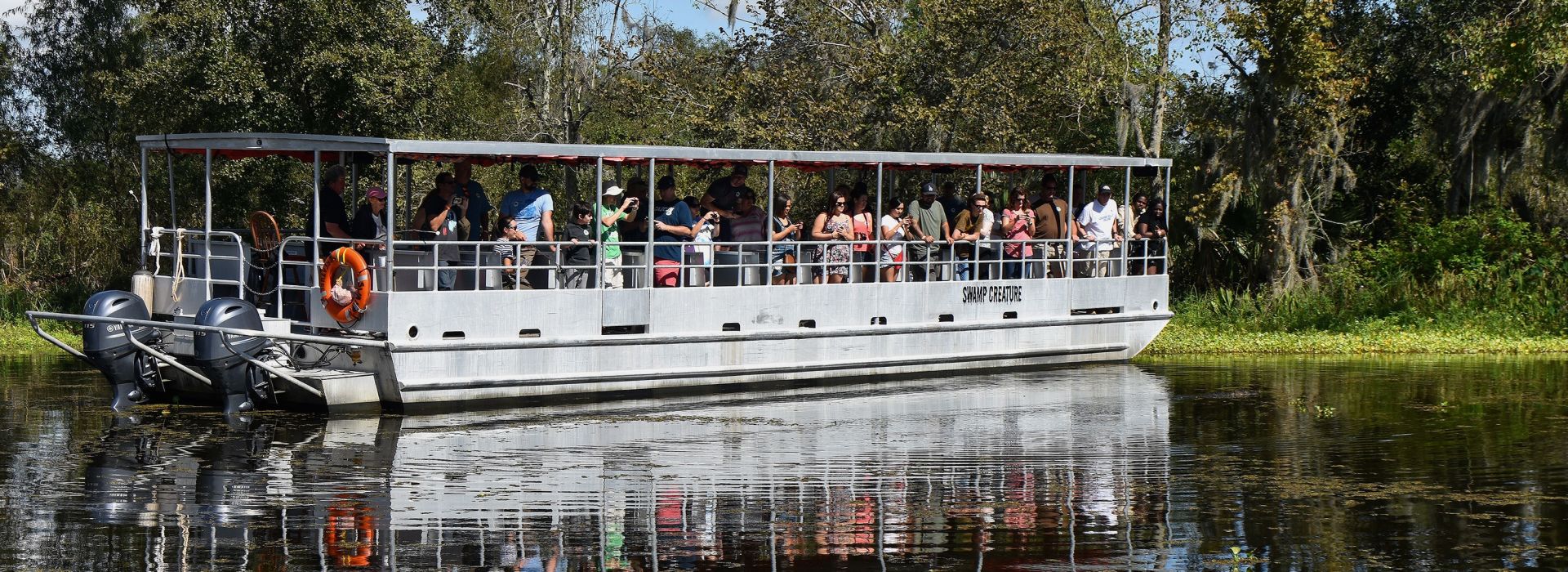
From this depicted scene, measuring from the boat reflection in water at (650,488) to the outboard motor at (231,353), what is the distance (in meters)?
0.42

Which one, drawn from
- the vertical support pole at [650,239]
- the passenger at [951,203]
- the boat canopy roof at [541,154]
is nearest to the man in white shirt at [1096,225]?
the boat canopy roof at [541,154]

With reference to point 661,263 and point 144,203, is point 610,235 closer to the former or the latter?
point 661,263

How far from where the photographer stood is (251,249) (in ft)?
54.3

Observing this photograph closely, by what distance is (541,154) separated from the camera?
16312mm

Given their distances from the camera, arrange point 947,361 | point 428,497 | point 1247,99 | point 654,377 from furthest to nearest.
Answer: point 1247,99 < point 947,361 < point 654,377 < point 428,497

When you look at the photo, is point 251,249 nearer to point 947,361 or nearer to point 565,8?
point 947,361

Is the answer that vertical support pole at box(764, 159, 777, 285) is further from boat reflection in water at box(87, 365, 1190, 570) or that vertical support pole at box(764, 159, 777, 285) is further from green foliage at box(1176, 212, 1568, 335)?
green foliage at box(1176, 212, 1568, 335)

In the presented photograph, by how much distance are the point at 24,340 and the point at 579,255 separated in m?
10.7

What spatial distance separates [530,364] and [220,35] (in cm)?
1075

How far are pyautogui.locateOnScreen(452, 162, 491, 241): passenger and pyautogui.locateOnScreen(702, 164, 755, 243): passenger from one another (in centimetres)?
251

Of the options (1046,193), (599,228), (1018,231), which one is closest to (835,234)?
(1018,231)

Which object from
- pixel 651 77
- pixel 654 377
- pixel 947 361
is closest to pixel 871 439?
pixel 654 377

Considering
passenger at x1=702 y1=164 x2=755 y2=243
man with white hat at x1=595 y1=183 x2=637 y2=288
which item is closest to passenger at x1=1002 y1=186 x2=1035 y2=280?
passenger at x1=702 y1=164 x2=755 y2=243

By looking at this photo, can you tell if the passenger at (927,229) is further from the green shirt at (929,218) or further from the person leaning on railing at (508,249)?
the person leaning on railing at (508,249)
